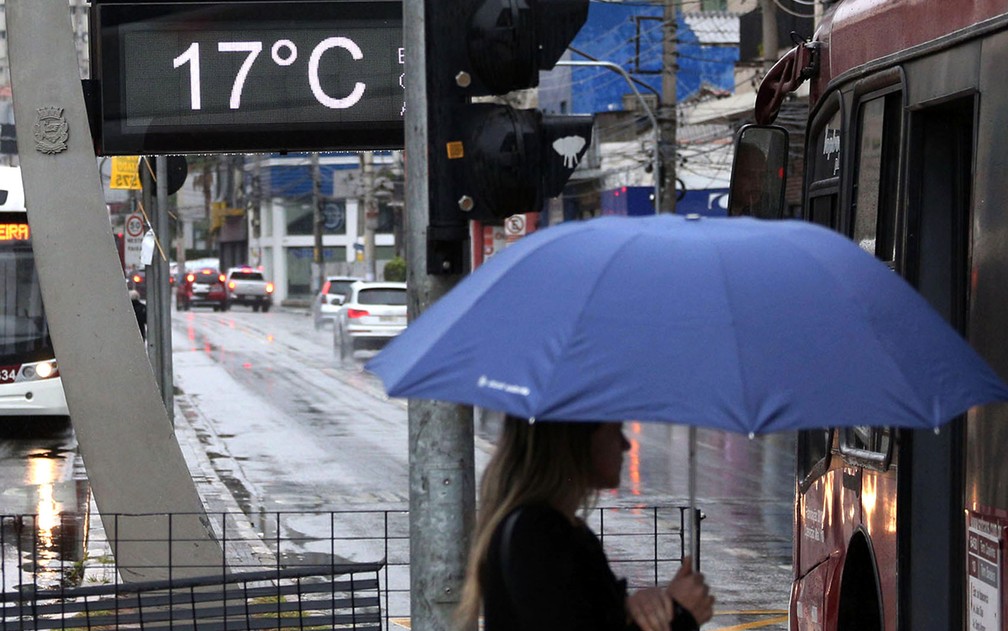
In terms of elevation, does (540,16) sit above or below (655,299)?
above

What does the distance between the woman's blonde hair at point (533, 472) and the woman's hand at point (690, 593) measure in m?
0.24

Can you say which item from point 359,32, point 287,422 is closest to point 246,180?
point 287,422

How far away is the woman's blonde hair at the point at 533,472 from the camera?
10.5ft

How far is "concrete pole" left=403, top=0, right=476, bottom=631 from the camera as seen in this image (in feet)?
17.1

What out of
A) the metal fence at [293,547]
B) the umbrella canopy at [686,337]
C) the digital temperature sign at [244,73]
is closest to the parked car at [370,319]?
the metal fence at [293,547]

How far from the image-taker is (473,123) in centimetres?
526

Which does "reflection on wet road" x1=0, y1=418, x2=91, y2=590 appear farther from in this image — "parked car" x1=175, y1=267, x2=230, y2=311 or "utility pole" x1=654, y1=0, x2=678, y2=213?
"parked car" x1=175, y1=267, x2=230, y2=311

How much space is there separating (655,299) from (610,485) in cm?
39

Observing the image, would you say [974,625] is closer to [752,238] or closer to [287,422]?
[752,238]

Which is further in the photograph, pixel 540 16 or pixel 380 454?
pixel 380 454

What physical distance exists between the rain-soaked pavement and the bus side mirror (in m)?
2.30

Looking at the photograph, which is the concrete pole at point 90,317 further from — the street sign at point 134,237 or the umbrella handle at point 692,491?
the street sign at point 134,237

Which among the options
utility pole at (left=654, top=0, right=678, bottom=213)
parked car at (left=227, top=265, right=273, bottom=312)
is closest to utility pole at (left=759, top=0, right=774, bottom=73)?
utility pole at (left=654, top=0, right=678, bottom=213)

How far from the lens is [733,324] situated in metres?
3.18
